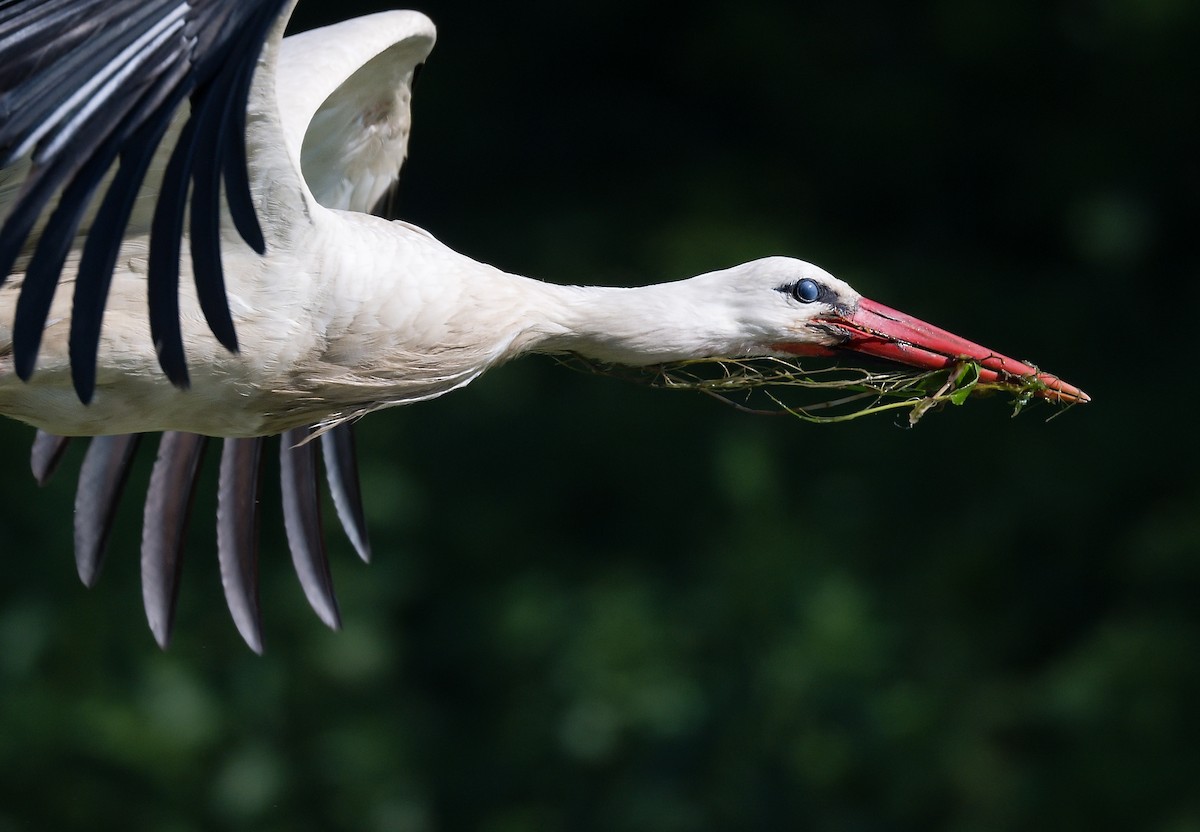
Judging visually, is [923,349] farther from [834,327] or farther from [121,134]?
[121,134]

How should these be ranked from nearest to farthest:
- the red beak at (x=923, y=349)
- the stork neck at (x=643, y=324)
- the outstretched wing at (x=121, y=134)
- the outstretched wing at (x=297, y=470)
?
the outstretched wing at (x=121, y=134), the stork neck at (x=643, y=324), the red beak at (x=923, y=349), the outstretched wing at (x=297, y=470)

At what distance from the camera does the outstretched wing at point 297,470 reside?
4160 millimetres

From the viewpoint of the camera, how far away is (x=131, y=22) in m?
2.80

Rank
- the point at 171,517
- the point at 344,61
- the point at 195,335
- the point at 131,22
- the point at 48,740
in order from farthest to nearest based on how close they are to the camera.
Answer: the point at 48,740 < the point at 171,517 < the point at 344,61 < the point at 195,335 < the point at 131,22

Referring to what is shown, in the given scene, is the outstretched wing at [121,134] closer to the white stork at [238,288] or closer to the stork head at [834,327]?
the white stork at [238,288]

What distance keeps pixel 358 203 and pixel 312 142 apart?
8.7 inches

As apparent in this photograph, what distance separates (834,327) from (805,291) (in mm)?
87

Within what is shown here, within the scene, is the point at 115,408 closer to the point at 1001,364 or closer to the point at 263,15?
the point at 263,15

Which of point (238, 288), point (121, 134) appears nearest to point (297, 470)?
point (238, 288)

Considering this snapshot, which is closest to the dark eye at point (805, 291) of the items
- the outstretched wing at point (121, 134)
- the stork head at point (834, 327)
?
the stork head at point (834, 327)

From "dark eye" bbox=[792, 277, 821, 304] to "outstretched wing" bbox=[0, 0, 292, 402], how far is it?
108 cm

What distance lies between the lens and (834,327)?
11.4 ft

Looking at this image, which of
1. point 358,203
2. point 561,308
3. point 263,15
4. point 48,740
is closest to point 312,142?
point 358,203

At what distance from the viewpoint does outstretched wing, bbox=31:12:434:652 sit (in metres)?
4.16
